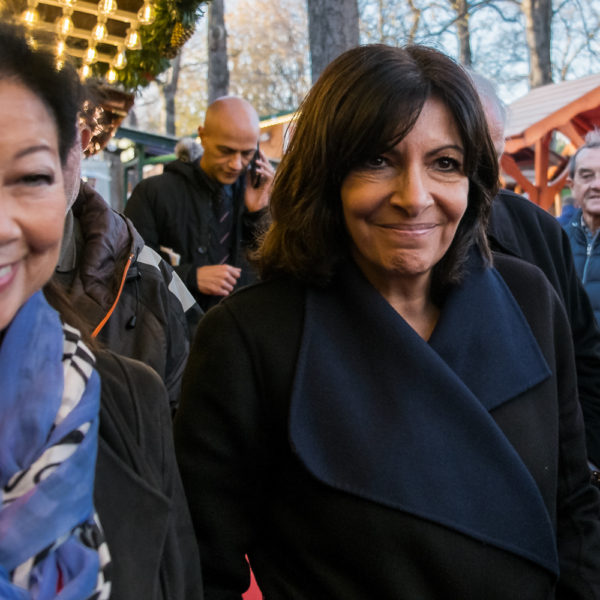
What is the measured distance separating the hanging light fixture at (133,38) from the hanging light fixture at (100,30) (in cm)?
13

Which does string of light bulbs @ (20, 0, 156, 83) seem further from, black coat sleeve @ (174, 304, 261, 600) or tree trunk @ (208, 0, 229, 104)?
tree trunk @ (208, 0, 229, 104)

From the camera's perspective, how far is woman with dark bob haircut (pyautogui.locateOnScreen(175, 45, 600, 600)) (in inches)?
60.1

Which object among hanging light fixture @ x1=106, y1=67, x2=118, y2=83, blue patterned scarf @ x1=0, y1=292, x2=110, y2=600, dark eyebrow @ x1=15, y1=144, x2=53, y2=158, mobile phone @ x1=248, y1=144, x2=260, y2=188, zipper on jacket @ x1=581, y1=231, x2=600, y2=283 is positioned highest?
hanging light fixture @ x1=106, y1=67, x2=118, y2=83

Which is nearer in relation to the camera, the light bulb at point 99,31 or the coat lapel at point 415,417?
the coat lapel at point 415,417

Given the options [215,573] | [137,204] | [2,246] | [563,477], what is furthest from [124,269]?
[137,204]

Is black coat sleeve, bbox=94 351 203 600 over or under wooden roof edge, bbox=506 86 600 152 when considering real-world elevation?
under

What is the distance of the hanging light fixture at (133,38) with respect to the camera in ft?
13.9

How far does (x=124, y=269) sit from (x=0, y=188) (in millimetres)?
1191

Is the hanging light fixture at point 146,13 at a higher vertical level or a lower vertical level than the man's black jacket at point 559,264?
higher

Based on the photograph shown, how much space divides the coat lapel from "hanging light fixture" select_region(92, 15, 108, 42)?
118 inches

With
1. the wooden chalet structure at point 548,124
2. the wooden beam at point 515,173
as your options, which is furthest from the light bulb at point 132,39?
the wooden beam at point 515,173

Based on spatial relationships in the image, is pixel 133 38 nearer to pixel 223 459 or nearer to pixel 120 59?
pixel 120 59

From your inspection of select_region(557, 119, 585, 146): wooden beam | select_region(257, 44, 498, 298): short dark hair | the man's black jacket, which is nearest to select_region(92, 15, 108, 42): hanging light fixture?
the man's black jacket

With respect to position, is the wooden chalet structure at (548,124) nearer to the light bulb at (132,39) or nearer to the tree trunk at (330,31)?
the tree trunk at (330,31)
